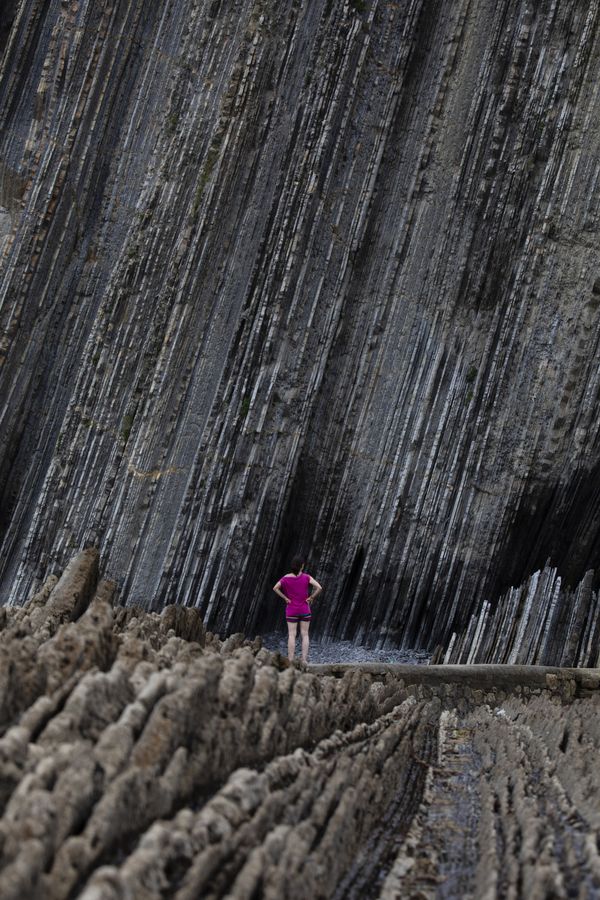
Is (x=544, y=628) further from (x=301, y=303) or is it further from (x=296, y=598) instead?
(x=301, y=303)

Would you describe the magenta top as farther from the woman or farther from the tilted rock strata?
the tilted rock strata

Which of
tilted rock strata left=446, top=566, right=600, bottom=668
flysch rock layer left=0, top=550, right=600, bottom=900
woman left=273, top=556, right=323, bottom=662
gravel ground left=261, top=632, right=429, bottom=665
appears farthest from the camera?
gravel ground left=261, top=632, right=429, bottom=665

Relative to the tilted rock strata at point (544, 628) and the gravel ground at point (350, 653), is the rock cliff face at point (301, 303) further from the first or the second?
the tilted rock strata at point (544, 628)

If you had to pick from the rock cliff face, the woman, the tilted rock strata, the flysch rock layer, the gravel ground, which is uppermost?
the rock cliff face

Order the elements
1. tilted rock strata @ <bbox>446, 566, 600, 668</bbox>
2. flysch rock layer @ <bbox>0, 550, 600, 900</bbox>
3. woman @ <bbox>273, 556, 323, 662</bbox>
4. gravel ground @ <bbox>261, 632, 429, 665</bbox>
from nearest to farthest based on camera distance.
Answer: flysch rock layer @ <bbox>0, 550, 600, 900</bbox>
woman @ <bbox>273, 556, 323, 662</bbox>
tilted rock strata @ <bbox>446, 566, 600, 668</bbox>
gravel ground @ <bbox>261, 632, 429, 665</bbox>

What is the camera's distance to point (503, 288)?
40.0 feet

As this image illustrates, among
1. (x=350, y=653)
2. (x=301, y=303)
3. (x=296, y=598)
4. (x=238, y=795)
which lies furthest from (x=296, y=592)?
(x=238, y=795)

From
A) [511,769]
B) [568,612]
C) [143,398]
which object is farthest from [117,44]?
[511,769]

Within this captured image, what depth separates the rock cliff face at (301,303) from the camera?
37.0ft

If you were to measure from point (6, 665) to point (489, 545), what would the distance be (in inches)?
382

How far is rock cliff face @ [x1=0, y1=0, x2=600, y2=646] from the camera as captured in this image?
37.0 ft

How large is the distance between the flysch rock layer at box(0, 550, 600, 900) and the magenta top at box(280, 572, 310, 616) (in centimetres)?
462

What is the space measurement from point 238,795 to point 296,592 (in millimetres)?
6555

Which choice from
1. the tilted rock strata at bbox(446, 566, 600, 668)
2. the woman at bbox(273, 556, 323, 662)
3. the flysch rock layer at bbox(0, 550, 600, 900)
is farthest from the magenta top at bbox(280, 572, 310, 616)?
the flysch rock layer at bbox(0, 550, 600, 900)
